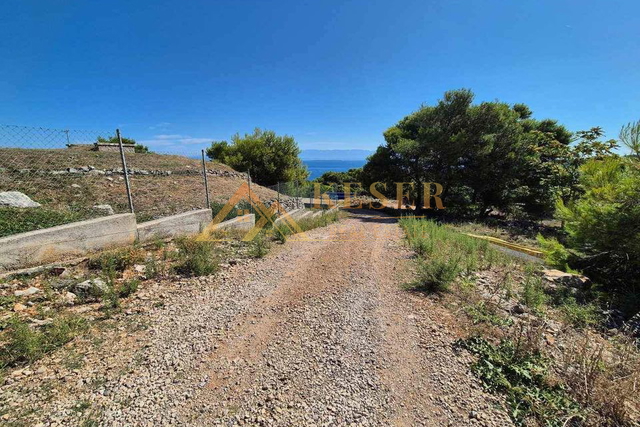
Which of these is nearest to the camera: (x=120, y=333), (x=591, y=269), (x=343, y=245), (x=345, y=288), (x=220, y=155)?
(x=120, y=333)

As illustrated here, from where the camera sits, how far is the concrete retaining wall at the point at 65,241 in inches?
146

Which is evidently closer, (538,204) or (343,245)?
(343,245)

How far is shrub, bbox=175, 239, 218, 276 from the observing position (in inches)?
176

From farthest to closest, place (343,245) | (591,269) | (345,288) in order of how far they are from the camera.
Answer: (343,245) → (591,269) → (345,288)

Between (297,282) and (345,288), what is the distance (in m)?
0.83

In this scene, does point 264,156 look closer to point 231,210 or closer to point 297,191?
point 297,191

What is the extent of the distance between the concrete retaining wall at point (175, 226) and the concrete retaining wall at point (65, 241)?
0.23 metres

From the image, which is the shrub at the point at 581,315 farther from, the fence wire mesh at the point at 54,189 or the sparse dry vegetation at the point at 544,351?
the fence wire mesh at the point at 54,189

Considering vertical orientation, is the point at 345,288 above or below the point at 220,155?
below

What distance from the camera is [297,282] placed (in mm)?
4418

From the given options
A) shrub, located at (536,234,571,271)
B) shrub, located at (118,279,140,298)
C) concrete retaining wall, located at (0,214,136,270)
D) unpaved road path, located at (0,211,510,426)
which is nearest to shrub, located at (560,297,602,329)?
shrub, located at (536,234,571,271)

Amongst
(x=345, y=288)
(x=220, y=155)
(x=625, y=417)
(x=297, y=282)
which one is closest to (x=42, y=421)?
(x=297, y=282)

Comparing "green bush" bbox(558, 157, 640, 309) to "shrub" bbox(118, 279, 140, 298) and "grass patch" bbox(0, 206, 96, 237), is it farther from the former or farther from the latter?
"grass patch" bbox(0, 206, 96, 237)

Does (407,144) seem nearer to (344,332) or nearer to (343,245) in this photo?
(343,245)
